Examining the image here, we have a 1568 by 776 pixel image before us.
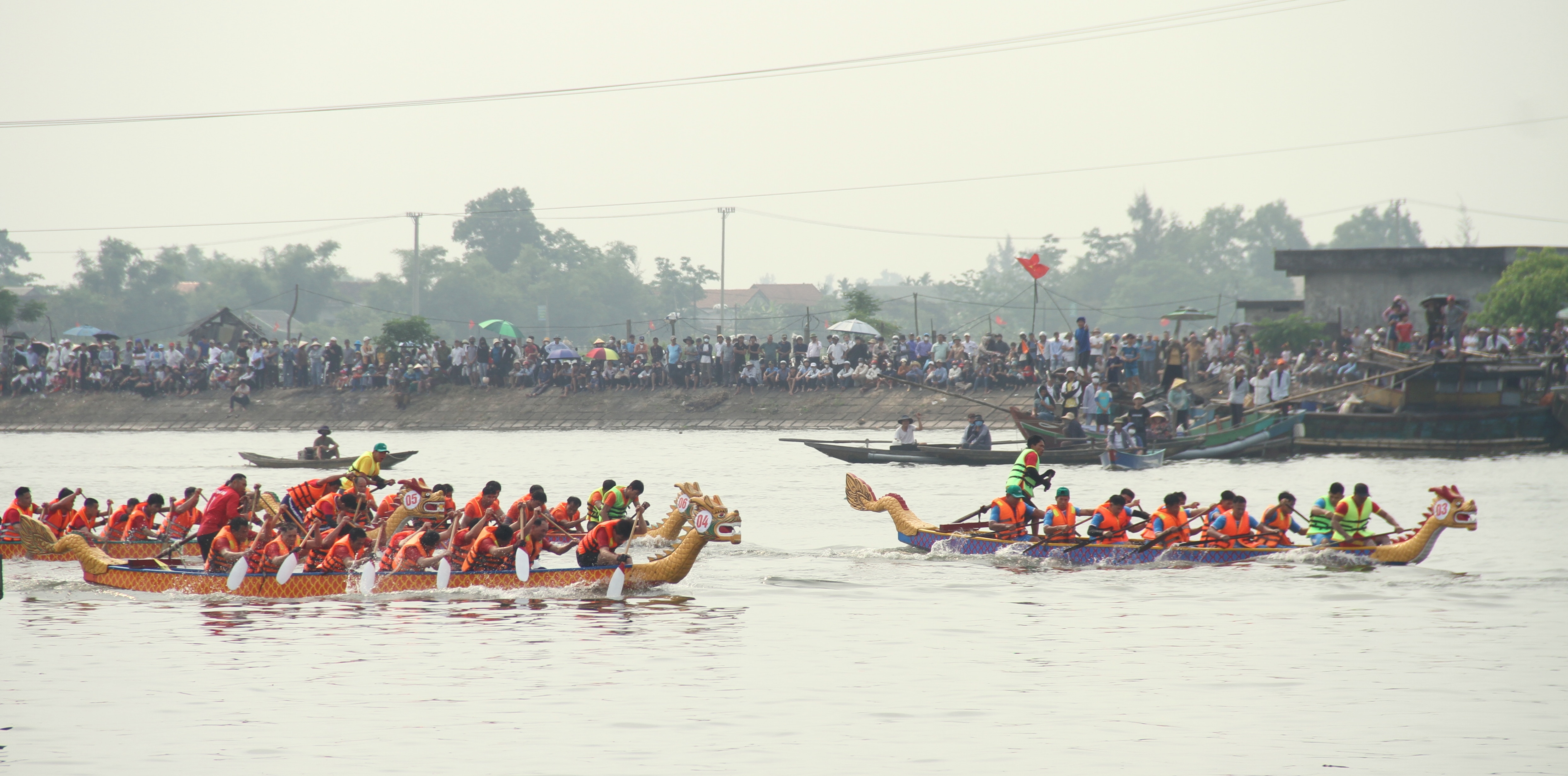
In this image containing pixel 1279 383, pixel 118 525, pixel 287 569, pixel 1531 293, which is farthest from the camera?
pixel 1531 293

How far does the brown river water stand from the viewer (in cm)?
1058

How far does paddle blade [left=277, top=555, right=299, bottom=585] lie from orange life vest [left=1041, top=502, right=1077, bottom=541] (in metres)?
9.65

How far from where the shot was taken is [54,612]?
17203 millimetres

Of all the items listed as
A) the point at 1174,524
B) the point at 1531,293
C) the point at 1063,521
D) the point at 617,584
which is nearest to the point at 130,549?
the point at 617,584

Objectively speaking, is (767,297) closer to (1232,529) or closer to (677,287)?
(677,287)

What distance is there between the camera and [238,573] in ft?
56.3

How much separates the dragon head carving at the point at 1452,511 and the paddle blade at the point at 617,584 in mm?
9711

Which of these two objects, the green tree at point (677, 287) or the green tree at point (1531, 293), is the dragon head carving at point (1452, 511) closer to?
the green tree at point (1531, 293)

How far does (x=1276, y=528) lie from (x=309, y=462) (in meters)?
22.8

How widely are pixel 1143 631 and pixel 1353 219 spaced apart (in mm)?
105252

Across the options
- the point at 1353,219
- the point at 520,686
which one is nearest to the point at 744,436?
the point at 520,686

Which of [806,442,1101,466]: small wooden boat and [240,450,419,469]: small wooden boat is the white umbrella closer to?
[806,442,1101,466]: small wooden boat

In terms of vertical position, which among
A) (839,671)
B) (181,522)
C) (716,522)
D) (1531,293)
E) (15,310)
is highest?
(15,310)

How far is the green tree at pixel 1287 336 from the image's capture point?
39.6 meters
